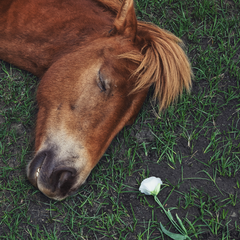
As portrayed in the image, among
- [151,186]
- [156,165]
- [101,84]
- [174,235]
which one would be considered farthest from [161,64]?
[174,235]

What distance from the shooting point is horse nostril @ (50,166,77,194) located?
76.0 inches

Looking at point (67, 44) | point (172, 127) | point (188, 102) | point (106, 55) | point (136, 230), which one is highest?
point (106, 55)

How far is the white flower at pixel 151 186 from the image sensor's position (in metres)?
2.34

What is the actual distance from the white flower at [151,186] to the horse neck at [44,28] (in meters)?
1.42

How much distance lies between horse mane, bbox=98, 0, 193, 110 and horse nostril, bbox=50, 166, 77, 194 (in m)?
0.86

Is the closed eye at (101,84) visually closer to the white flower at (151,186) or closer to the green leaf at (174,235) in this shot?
the white flower at (151,186)

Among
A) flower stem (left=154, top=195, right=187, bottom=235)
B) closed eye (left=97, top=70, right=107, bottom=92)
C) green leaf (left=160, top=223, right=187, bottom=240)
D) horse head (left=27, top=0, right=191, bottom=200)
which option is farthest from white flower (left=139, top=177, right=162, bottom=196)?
closed eye (left=97, top=70, right=107, bottom=92)

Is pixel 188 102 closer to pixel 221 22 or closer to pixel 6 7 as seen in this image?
pixel 221 22

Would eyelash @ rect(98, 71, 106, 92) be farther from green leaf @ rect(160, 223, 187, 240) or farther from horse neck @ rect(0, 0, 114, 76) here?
green leaf @ rect(160, 223, 187, 240)

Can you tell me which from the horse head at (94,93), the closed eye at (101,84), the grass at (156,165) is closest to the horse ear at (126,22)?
the horse head at (94,93)

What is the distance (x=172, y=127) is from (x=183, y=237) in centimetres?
108

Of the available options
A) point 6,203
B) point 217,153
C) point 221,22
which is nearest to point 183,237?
point 217,153

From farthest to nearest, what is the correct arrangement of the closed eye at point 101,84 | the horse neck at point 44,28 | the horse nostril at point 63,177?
the horse neck at point 44,28, the closed eye at point 101,84, the horse nostril at point 63,177

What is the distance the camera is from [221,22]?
334cm
